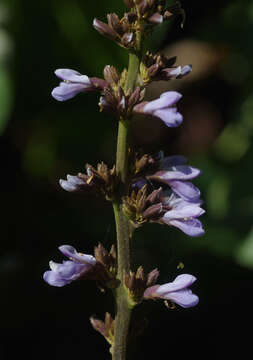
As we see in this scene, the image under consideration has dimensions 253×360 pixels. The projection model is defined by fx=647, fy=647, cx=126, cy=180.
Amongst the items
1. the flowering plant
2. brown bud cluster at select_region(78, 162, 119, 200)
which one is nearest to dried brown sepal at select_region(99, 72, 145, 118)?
the flowering plant

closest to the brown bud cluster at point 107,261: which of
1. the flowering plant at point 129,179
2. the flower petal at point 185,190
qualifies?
the flowering plant at point 129,179

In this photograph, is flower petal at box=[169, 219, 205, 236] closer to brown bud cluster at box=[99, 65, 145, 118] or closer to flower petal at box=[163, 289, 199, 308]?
flower petal at box=[163, 289, 199, 308]

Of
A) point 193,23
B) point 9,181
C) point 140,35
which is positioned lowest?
point 9,181

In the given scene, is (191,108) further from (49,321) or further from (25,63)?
(49,321)

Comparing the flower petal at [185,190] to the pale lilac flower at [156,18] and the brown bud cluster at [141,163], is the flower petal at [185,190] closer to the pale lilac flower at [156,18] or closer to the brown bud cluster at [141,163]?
the brown bud cluster at [141,163]

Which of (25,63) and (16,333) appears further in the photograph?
(25,63)

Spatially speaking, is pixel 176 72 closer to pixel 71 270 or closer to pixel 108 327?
pixel 71 270

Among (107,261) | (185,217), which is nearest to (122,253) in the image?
(107,261)

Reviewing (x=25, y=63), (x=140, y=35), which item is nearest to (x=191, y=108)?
(x=25, y=63)
